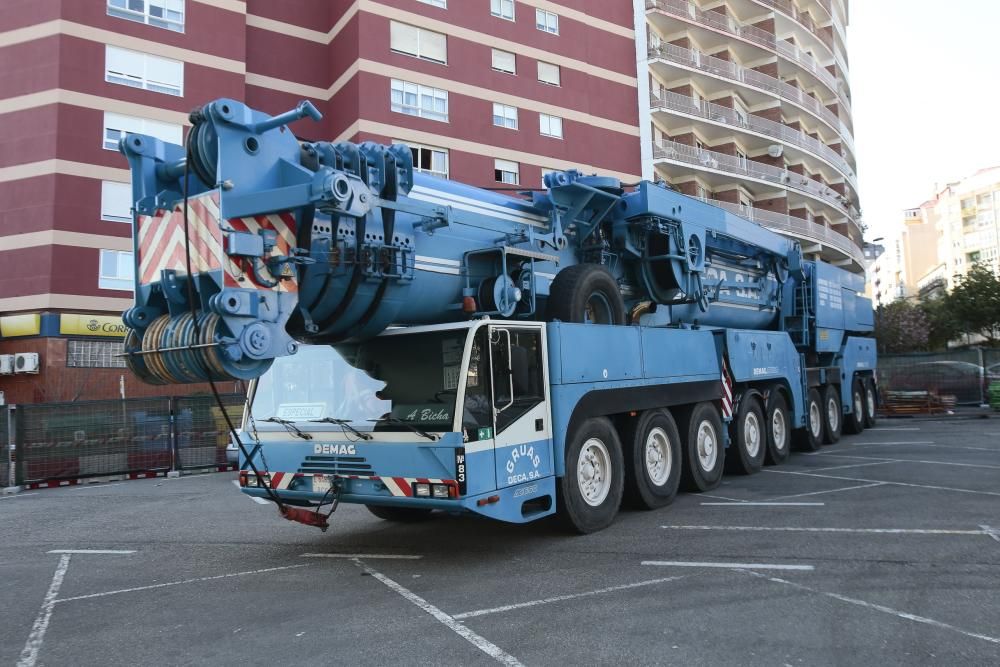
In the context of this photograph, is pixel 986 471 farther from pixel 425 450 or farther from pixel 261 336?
pixel 261 336

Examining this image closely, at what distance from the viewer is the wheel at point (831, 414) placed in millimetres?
14845

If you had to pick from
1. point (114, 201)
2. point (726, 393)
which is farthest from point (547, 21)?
point (726, 393)

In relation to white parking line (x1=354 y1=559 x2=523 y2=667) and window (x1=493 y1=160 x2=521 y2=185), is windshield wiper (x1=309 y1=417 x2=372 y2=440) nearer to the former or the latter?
white parking line (x1=354 y1=559 x2=523 y2=667)

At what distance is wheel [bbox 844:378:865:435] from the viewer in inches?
658

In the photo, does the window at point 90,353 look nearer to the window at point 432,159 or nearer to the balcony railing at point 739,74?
the window at point 432,159

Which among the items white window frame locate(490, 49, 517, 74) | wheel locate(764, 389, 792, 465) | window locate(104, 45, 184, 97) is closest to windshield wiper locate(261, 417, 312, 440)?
wheel locate(764, 389, 792, 465)

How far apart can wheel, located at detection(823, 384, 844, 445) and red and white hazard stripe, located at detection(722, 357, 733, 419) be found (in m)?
5.48

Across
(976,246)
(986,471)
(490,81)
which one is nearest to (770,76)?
(490,81)

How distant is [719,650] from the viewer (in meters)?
4.22

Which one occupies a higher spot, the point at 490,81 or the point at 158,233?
Result: the point at 490,81

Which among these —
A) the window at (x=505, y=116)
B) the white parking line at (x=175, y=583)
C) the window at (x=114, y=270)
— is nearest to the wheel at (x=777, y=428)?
the white parking line at (x=175, y=583)

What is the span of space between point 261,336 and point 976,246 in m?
91.5

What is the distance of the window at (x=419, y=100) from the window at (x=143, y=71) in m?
7.22

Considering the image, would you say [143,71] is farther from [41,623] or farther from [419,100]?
[41,623]
